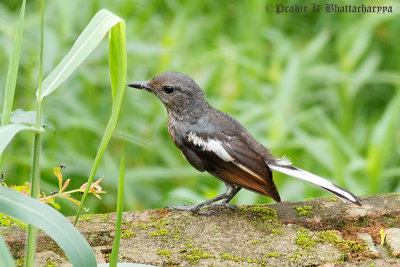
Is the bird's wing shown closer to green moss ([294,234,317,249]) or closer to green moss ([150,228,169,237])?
green moss ([294,234,317,249])

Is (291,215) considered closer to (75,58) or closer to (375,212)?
(375,212)

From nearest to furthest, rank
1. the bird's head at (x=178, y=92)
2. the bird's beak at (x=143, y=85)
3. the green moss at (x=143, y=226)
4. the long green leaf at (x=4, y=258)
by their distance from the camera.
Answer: the long green leaf at (x=4, y=258), the green moss at (x=143, y=226), the bird's head at (x=178, y=92), the bird's beak at (x=143, y=85)

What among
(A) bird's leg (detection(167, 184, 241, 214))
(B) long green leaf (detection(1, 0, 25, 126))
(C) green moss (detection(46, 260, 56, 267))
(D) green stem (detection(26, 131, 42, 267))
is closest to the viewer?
(D) green stem (detection(26, 131, 42, 267))

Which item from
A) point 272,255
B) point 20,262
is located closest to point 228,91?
point 272,255

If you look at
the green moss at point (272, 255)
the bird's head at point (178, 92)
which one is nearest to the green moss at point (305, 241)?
the green moss at point (272, 255)

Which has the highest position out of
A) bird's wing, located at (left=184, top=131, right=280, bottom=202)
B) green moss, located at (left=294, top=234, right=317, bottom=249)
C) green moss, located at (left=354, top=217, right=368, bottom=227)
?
bird's wing, located at (left=184, top=131, right=280, bottom=202)

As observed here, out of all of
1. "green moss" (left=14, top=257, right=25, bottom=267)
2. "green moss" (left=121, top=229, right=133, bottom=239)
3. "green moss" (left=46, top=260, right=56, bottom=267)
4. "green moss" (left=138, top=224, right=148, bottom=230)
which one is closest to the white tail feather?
"green moss" (left=138, top=224, right=148, bottom=230)

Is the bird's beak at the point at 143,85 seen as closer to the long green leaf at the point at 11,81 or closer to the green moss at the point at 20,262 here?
the green moss at the point at 20,262
